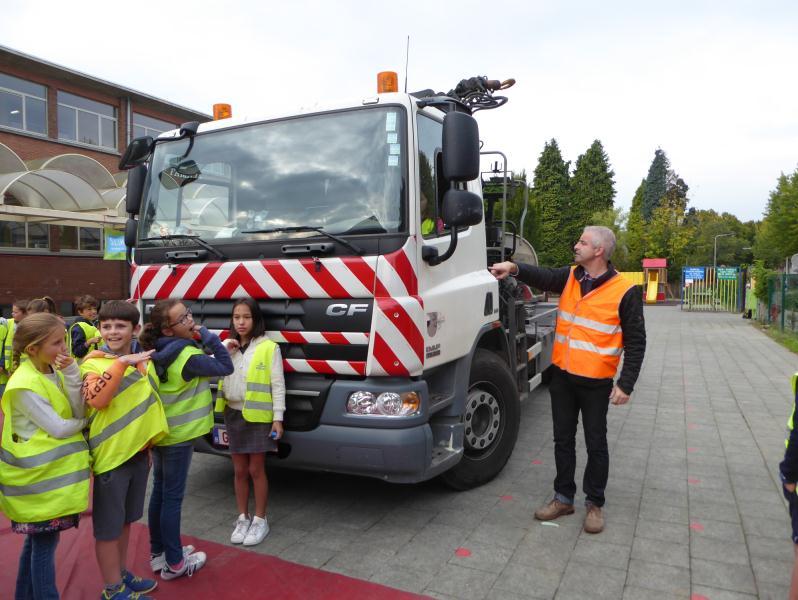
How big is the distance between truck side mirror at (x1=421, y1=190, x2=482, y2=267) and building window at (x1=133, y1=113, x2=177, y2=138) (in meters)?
23.9

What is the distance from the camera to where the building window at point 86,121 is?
71.2 feet

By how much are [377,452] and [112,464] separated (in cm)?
137

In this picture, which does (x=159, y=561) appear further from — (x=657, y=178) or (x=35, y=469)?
(x=657, y=178)

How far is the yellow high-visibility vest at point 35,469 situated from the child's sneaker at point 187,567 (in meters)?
0.81

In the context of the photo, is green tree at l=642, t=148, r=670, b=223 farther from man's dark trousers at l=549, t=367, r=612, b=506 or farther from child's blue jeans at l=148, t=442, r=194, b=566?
child's blue jeans at l=148, t=442, r=194, b=566

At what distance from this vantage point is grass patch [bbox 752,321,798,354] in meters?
12.7

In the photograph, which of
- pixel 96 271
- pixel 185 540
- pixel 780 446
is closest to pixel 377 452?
pixel 185 540

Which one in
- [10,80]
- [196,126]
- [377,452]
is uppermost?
[10,80]

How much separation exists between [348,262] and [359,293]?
192mm

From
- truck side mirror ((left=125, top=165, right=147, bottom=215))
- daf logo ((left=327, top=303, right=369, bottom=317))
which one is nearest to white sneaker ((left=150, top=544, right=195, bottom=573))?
daf logo ((left=327, top=303, right=369, bottom=317))

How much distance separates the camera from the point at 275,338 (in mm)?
3646

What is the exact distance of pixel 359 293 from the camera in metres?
3.44

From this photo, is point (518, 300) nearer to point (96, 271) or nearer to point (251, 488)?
point (251, 488)

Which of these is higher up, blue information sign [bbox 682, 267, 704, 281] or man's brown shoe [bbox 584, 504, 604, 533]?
blue information sign [bbox 682, 267, 704, 281]
